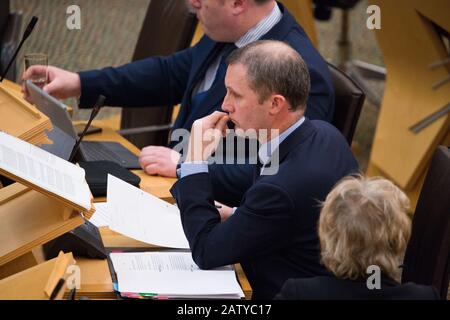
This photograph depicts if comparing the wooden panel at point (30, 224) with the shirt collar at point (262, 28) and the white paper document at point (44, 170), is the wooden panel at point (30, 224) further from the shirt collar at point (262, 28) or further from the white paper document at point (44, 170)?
the shirt collar at point (262, 28)

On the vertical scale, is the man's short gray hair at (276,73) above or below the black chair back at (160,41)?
above

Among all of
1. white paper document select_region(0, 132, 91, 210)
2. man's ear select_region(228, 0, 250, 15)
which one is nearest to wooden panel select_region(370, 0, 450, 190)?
man's ear select_region(228, 0, 250, 15)

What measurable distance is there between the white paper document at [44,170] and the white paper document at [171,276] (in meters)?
0.22

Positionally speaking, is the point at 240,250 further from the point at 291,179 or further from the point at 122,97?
the point at 122,97

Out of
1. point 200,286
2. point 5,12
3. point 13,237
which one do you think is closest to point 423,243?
point 200,286

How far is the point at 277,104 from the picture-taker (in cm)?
229

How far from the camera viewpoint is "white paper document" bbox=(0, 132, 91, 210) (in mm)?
2002

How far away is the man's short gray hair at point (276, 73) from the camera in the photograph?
2.29 m

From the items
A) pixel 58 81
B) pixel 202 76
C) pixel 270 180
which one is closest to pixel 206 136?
pixel 270 180

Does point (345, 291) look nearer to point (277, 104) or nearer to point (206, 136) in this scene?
point (277, 104)

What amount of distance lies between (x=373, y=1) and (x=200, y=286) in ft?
7.26
